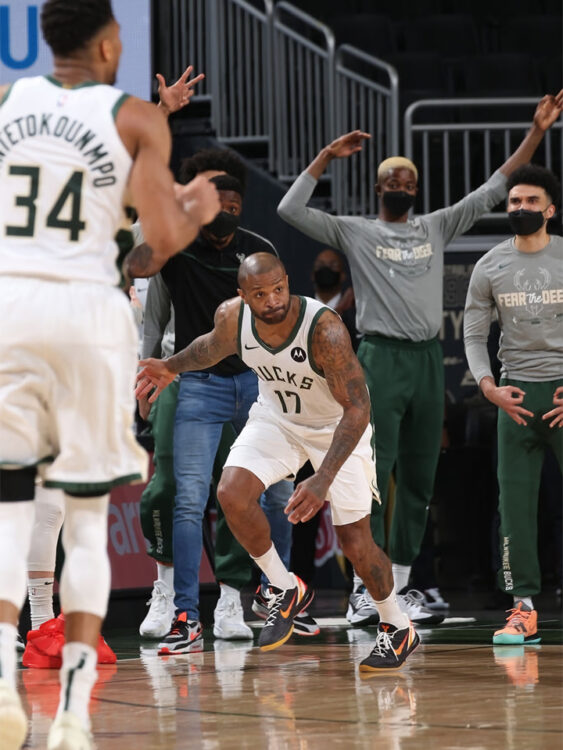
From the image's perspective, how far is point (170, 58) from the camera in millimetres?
10078

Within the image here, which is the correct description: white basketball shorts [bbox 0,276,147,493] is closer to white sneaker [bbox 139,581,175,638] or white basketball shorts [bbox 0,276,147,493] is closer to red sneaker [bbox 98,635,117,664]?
red sneaker [bbox 98,635,117,664]

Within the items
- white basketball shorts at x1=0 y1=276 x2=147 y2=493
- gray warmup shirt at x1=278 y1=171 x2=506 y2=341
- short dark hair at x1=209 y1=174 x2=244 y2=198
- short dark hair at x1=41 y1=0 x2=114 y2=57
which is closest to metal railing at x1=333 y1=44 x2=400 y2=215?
gray warmup shirt at x1=278 y1=171 x2=506 y2=341

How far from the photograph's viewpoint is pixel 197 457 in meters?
5.76

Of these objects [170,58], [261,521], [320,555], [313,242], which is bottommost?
[320,555]

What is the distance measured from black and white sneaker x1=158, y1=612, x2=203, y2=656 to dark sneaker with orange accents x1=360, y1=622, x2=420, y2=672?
3.25ft

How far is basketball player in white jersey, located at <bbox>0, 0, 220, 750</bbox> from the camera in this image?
306 centimetres

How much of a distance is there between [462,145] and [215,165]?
177 inches

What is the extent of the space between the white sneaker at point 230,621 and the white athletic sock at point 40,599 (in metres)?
1.07

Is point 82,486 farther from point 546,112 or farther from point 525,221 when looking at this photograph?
point 546,112

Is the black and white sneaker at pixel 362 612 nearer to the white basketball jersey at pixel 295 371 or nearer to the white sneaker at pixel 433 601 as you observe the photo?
the white sneaker at pixel 433 601

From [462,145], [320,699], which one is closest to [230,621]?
[320,699]

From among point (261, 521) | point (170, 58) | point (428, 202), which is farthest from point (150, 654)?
point (170, 58)

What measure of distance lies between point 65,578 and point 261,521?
78.7 inches

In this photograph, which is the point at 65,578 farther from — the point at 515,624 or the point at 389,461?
the point at 389,461
